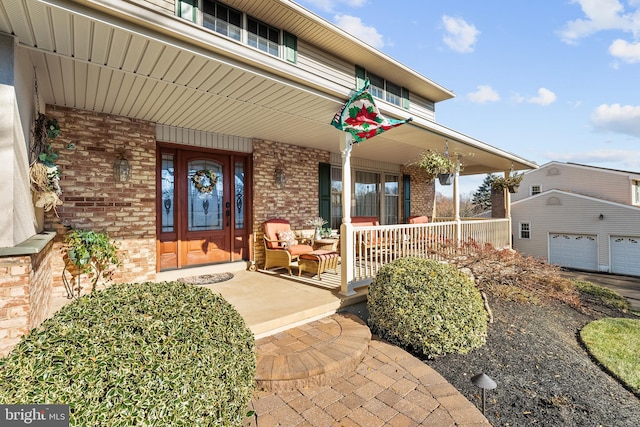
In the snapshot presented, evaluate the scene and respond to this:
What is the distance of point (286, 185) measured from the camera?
6453 millimetres

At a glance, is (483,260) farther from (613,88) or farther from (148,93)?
(613,88)

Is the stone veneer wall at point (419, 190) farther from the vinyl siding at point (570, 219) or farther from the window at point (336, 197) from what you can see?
the vinyl siding at point (570, 219)

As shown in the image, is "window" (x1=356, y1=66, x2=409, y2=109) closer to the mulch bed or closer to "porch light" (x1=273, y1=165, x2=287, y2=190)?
"porch light" (x1=273, y1=165, x2=287, y2=190)

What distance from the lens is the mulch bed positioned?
2357 mm

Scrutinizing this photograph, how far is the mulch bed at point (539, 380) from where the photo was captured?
2357 millimetres

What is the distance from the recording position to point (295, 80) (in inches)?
129

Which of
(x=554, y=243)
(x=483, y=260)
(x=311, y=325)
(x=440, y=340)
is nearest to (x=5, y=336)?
(x=311, y=325)

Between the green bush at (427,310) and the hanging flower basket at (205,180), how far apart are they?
3.66m

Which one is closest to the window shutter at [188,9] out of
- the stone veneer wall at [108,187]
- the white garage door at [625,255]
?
the stone veneer wall at [108,187]

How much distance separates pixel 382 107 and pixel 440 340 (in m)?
3.16

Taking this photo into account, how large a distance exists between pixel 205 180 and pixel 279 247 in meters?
1.89

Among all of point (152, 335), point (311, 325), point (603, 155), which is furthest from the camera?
point (603, 155)

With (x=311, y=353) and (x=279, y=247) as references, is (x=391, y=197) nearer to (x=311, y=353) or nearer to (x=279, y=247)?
(x=279, y=247)

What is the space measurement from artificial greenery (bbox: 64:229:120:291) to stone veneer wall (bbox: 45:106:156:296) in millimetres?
178
